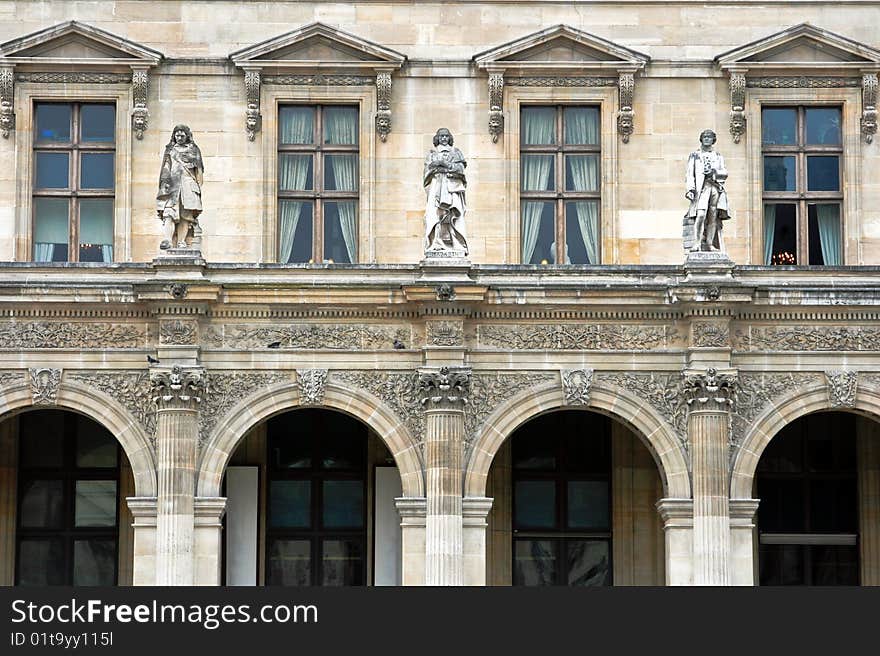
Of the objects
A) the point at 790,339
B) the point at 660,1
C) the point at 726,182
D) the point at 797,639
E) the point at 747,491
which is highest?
the point at 660,1

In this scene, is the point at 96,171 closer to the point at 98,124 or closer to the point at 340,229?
the point at 98,124

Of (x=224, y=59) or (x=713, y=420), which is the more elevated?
(x=224, y=59)

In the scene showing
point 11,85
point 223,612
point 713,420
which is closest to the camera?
point 223,612

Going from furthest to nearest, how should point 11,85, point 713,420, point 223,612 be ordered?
1. point 11,85
2. point 713,420
3. point 223,612

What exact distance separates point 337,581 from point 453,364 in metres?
4.15

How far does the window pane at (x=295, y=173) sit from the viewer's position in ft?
110

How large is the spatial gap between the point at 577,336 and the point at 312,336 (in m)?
3.39

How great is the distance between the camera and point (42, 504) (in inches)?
1314

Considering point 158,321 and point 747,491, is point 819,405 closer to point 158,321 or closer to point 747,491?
point 747,491

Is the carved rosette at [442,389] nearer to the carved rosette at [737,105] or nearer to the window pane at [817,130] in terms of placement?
the carved rosette at [737,105]

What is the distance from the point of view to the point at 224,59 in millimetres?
33406

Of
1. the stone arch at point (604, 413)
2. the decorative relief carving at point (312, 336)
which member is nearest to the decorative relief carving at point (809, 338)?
the stone arch at point (604, 413)

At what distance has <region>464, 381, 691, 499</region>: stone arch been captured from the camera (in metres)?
31.0

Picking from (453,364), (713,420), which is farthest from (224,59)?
(713,420)
